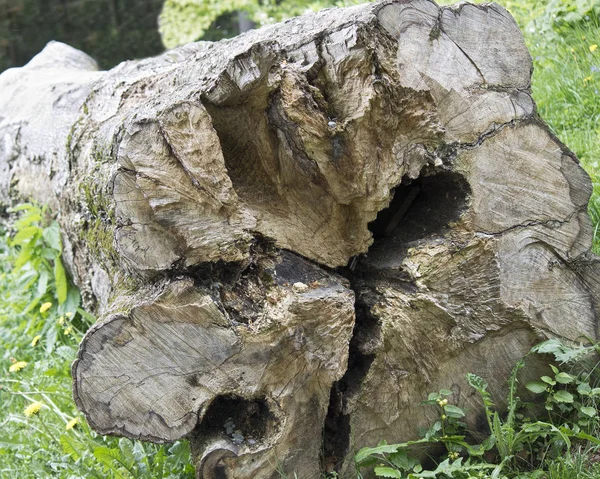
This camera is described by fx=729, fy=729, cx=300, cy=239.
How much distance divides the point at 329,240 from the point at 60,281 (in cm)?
192

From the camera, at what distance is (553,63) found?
427 cm

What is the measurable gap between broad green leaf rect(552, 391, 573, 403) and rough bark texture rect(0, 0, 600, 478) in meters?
0.18

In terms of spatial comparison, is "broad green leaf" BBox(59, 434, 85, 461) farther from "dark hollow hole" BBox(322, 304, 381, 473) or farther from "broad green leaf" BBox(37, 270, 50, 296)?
"broad green leaf" BBox(37, 270, 50, 296)

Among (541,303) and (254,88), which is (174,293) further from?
(541,303)

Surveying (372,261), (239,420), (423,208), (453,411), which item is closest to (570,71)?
(423,208)

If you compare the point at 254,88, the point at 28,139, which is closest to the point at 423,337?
the point at 254,88

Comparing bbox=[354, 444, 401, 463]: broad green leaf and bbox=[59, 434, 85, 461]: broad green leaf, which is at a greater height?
bbox=[354, 444, 401, 463]: broad green leaf

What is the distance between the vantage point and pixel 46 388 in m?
3.08

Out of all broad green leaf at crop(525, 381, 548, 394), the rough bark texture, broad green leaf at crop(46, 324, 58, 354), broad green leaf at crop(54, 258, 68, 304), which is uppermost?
the rough bark texture

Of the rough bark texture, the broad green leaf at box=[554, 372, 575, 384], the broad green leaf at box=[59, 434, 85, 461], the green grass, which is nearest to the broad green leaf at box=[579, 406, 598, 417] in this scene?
the broad green leaf at box=[554, 372, 575, 384]

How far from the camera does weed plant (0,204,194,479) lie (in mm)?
2574

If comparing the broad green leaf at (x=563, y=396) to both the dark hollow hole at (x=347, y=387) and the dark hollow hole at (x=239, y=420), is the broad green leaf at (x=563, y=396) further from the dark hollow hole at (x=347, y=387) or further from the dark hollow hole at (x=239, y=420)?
the dark hollow hole at (x=239, y=420)

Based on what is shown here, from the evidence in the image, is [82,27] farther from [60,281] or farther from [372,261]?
[372,261]

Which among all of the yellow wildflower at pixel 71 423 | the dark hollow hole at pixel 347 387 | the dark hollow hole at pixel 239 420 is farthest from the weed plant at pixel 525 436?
the yellow wildflower at pixel 71 423
